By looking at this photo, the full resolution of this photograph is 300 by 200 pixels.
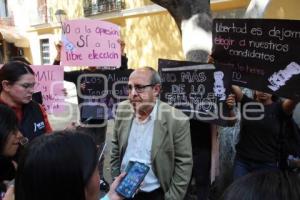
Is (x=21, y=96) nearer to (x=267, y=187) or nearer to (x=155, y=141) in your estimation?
(x=155, y=141)

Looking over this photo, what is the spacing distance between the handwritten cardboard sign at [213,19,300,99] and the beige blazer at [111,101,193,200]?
30.9 inches

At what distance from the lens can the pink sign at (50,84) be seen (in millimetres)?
4980

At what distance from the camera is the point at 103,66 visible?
5367mm

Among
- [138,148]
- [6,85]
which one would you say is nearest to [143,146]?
[138,148]

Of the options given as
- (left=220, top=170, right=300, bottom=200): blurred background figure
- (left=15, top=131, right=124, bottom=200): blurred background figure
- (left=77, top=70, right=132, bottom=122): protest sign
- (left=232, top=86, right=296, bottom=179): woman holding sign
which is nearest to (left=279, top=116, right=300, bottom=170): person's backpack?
(left=232, top=86, right=296, bottom=179): woman holding sign

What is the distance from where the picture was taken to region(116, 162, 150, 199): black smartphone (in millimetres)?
2277

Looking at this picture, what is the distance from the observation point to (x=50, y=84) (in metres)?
4.98

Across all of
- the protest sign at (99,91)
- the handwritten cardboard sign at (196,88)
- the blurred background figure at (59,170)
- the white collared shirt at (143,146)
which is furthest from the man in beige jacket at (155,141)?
the protest sign at (99,91)

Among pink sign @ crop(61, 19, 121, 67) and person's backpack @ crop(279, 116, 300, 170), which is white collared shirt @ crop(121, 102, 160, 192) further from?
pink sign @ crop(61, 19, 121, 67)

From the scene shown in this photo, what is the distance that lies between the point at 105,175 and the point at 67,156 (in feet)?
15.5

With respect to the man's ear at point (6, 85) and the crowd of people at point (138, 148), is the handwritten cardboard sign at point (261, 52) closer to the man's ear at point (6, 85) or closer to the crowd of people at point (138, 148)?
the crowd of people at point (138, 148)

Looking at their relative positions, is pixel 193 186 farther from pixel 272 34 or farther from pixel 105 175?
pixel 105 175

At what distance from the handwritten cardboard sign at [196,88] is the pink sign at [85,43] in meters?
1.42

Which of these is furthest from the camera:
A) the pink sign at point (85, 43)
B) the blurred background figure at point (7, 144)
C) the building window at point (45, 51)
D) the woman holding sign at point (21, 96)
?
the building window at point (45, 51)
